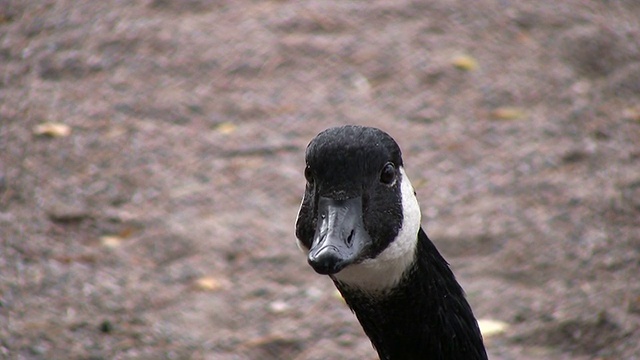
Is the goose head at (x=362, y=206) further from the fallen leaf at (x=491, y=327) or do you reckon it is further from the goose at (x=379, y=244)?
the fallen leaf at (x=491, y=327)

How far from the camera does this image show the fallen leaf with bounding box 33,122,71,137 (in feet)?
20.7

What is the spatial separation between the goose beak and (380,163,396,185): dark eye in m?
0.14

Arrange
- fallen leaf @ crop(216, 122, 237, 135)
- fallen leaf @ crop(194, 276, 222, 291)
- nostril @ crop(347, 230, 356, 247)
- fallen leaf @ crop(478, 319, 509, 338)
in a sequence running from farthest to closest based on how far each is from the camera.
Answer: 1. fallen leaf @ crop(216, 122, 237, 135)
2. fallen leaf @ crop(194, 276, 222, 291)
3. fallen leaf @ crop(478, 319, 509, 338)
4. nostril @ crop(347, 230, 356, 247)

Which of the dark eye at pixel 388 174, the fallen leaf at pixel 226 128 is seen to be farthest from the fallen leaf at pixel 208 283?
the dark eye at pixel 388 174

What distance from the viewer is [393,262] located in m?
2.92

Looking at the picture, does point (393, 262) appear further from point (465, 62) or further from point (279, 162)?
point (465, 62)

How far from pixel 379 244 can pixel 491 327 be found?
2.21m

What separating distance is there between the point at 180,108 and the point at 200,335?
7.72ft

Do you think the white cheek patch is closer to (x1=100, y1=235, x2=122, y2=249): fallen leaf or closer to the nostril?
the nostril

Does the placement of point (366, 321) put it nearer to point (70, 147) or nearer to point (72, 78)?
point (70, 147)

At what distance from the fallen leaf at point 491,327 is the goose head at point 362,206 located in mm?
1968

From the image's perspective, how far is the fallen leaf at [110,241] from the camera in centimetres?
541

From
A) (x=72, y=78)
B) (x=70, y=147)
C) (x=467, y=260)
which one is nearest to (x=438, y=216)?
(x=467, y=260)

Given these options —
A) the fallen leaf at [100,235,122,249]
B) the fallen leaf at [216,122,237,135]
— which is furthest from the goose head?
the fallen leaf at [216,122,237,135]
